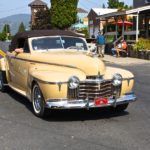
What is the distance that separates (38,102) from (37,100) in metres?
0.05

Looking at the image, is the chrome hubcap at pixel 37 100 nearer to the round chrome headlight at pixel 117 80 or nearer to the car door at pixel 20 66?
the car door at pixel 20 66

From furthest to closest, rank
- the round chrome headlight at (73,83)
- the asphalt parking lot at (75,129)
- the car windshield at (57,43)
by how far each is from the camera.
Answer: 1. the car windshield at (57,43)
2. the round chrome headlight at (73,83)
3. the asphalt parking lot at (75,129)

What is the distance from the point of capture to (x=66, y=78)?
8781mm

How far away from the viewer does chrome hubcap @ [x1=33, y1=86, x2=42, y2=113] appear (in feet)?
30.5

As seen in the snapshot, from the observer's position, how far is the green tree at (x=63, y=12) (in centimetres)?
5738

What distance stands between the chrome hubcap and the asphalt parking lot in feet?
0.63

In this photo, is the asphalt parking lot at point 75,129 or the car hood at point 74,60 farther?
the car hood at point 74,60

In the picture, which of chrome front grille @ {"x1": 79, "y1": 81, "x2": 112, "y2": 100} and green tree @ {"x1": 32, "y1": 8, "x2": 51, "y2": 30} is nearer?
chrome front grille @ {"x1": 79, "y1": 81, "x2": 112, "y2": 100}

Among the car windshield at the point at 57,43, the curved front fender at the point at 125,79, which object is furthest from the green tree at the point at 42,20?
the curved front fender at the point at 125,79

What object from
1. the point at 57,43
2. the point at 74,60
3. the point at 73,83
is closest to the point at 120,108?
the point at 74,60

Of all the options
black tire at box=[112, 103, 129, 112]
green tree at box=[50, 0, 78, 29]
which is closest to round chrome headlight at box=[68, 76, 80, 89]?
black tire at box=[112, 103, 129, 112]

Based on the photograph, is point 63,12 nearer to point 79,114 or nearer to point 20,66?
point 20,66

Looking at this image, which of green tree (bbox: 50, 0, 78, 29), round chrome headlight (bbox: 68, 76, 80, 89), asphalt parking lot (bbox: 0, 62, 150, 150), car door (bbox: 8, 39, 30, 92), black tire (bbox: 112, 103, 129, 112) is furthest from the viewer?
green tree (bbox: 50, 0, 78, 29)

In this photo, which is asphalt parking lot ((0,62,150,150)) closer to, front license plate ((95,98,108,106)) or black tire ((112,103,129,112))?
black tire ((112,103,129,112))
